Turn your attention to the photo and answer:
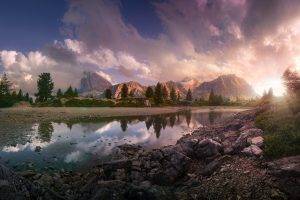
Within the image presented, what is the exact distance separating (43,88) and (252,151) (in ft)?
431

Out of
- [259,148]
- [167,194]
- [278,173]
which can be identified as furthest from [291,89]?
[167,194]

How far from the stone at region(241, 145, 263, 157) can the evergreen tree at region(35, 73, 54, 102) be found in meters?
131

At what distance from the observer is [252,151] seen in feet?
62.7

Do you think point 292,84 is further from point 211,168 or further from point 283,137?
point 211,168

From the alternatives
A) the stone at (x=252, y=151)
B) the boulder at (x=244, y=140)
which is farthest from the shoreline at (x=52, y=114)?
the stone at (x=252, y=151)

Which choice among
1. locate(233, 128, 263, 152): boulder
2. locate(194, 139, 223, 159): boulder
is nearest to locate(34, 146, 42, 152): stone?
locate(194, 139, 223, 159): boulder

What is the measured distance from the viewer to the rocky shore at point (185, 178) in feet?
45.5

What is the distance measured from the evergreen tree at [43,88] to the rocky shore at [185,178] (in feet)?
411

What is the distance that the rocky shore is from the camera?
13875 mm

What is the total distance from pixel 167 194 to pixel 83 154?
1412 cm

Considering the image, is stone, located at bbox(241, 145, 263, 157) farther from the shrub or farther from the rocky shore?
the shrub

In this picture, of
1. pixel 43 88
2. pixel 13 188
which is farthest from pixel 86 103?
pixel 13 188

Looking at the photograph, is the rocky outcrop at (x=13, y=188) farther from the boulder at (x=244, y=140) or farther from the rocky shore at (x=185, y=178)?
the boulder at (x=244, y=140)

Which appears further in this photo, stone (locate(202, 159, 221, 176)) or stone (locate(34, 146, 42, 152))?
stone (locate(34, 146, 42, 152))
